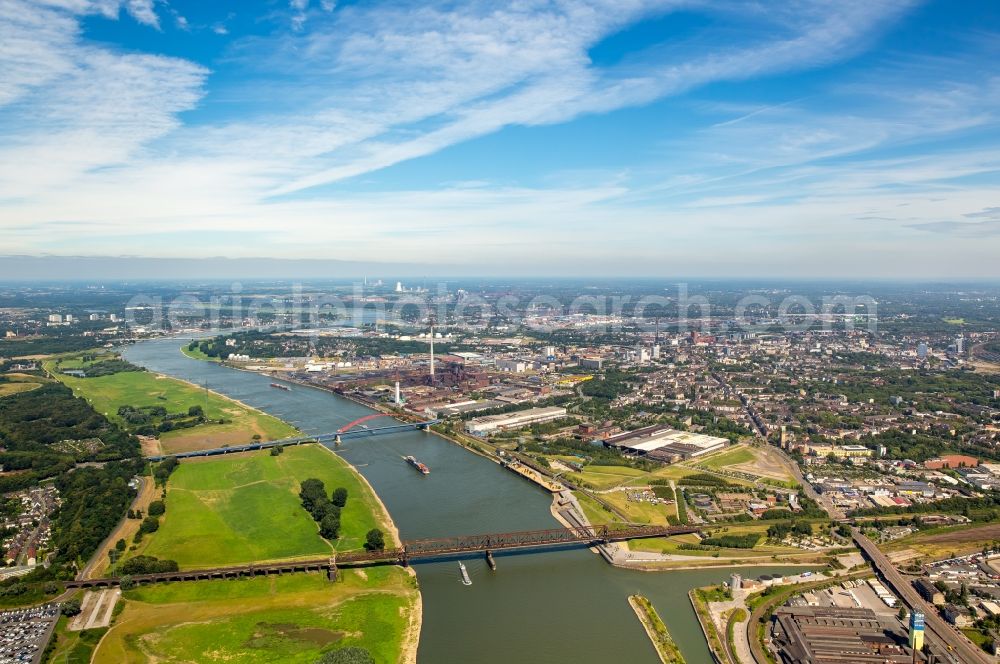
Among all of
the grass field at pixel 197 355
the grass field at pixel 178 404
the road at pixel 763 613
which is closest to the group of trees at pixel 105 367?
the grass field at pixel 178 404

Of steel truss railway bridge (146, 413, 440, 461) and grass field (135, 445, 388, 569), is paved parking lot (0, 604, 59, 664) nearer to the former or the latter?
grass field (135, 445, 388, 569)

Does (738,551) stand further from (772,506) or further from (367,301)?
(367,301)

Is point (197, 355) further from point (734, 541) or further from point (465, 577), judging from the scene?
point (734, 541)

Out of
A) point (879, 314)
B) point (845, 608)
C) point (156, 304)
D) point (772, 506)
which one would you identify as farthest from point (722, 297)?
point (845, 608)

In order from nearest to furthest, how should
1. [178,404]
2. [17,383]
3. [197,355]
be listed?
[178,404] < [17,383] < [197,355]

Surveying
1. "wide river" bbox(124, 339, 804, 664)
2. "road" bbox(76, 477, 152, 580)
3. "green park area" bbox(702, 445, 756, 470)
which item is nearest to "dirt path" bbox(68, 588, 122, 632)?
"road" bbox(76, 477, 152, 580)

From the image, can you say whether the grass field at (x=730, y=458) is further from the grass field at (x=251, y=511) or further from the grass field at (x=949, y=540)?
the grass field at (x=251, y=511)

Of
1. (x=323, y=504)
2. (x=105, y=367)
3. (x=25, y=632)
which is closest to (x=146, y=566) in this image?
(x=25, y=632)
